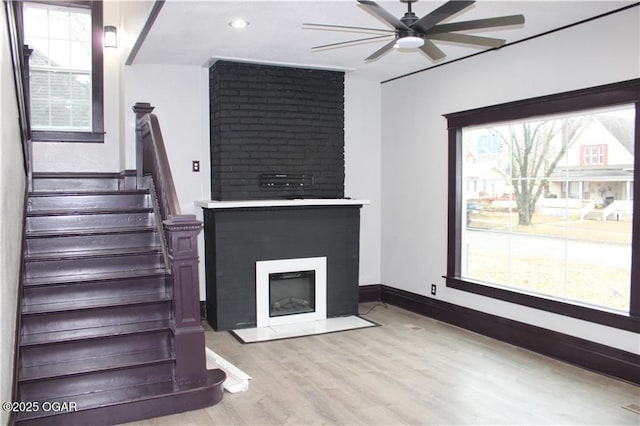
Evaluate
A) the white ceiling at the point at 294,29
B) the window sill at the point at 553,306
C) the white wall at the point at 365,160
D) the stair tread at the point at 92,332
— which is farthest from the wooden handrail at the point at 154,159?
the window sill at the point at 553,306

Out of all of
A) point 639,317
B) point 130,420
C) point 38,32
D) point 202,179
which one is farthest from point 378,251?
point 38,32

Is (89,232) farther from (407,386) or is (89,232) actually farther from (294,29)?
(407,386)

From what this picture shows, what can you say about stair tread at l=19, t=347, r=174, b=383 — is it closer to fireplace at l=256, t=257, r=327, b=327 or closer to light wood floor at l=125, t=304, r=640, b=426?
light wood floor at l=125, t=304, r=640, b=426

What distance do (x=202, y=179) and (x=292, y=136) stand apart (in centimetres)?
104

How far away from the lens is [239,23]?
406 centimetres

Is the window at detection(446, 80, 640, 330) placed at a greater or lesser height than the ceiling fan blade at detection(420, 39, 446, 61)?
lesser

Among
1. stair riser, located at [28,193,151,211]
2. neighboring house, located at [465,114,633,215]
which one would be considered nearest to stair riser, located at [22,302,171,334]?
stair riser, located at [28,193,151,211]

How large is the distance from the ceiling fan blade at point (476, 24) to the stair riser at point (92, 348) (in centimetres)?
264

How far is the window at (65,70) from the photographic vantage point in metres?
5.65

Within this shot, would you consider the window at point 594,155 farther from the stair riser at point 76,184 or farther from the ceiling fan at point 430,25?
the stair riser at point 76,184

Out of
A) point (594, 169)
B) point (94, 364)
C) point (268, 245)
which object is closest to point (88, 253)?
point (94, 364)

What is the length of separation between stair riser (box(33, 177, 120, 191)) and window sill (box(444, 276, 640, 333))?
136 inches

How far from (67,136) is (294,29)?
2.95m

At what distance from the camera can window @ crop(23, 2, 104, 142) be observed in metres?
5.65
